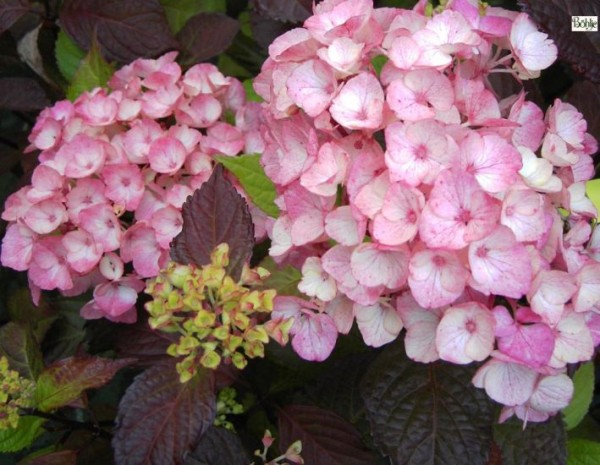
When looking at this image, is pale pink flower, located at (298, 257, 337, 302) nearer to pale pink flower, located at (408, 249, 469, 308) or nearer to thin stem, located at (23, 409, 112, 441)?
pale pink flower, located at (408, 249, 469, 308)

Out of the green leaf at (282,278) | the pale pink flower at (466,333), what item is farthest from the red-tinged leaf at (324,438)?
the pale pink flower at (466,333)

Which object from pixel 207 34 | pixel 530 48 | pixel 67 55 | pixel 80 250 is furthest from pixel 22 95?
pixel 530 48

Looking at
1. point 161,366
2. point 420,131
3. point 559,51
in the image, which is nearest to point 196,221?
point 161,366

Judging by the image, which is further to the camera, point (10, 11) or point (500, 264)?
point (10, 11)

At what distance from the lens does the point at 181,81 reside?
1.02 meters

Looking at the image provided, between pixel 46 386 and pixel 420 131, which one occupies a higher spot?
pixel 420 131

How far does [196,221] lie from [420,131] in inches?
10.3

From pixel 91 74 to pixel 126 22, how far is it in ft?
0.36

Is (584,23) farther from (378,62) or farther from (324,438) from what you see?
(324,438)

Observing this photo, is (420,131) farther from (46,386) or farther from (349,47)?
(46,386)

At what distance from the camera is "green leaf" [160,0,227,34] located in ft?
4.31

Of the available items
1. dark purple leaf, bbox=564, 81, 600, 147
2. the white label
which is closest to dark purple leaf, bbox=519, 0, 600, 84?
the white label

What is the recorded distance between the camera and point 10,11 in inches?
45.3

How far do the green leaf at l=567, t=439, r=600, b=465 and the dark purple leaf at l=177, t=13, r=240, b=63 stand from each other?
2.47 ft
